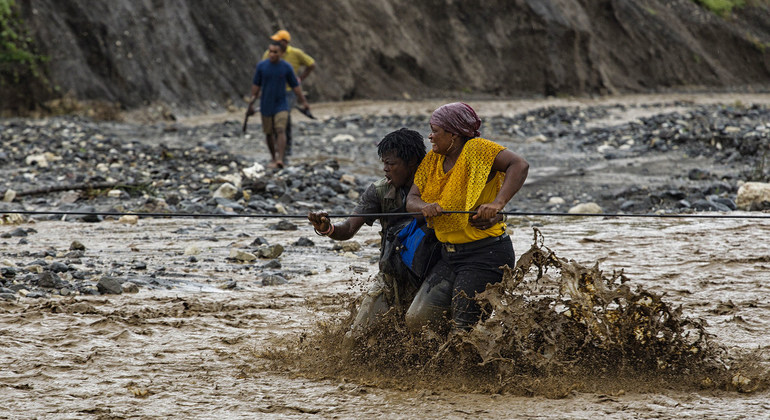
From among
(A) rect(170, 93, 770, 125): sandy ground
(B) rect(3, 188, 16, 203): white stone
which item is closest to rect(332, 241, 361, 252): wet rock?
(B) rect(3, 188, 16, 203): white stone

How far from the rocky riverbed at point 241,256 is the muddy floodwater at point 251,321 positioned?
0.02 meters

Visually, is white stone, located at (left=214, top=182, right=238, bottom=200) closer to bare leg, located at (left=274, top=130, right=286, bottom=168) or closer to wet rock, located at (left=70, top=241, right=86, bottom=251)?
bare leg, located at (left=274, top=130, right=286, bottom=168)

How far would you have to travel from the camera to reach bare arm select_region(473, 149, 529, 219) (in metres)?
3.79

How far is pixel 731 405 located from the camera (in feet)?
12.0

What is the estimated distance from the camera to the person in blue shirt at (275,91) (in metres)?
10.4

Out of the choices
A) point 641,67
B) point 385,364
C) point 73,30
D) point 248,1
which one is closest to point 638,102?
point 641,67

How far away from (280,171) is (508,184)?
6.81 metres

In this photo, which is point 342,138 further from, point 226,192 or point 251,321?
point 251,321

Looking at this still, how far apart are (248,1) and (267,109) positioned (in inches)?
486

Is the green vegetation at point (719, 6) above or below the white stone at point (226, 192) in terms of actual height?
above

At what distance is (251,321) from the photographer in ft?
16.6

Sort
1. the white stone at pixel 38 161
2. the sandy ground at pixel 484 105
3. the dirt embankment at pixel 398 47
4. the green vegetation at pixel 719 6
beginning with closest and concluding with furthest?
1. the white stone at pixel 38 161
2. the dirt embankment at pixel 398 47
3. the sandy ground at pixel 484 105
4. the green vegetation at pixel 719 6

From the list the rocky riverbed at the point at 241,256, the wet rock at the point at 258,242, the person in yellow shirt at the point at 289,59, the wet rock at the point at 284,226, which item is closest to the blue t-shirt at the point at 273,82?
the person in yellow shirt at the point at 289,59

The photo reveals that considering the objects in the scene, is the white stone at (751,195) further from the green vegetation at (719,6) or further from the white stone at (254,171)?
the green vegetation at (719,6)
